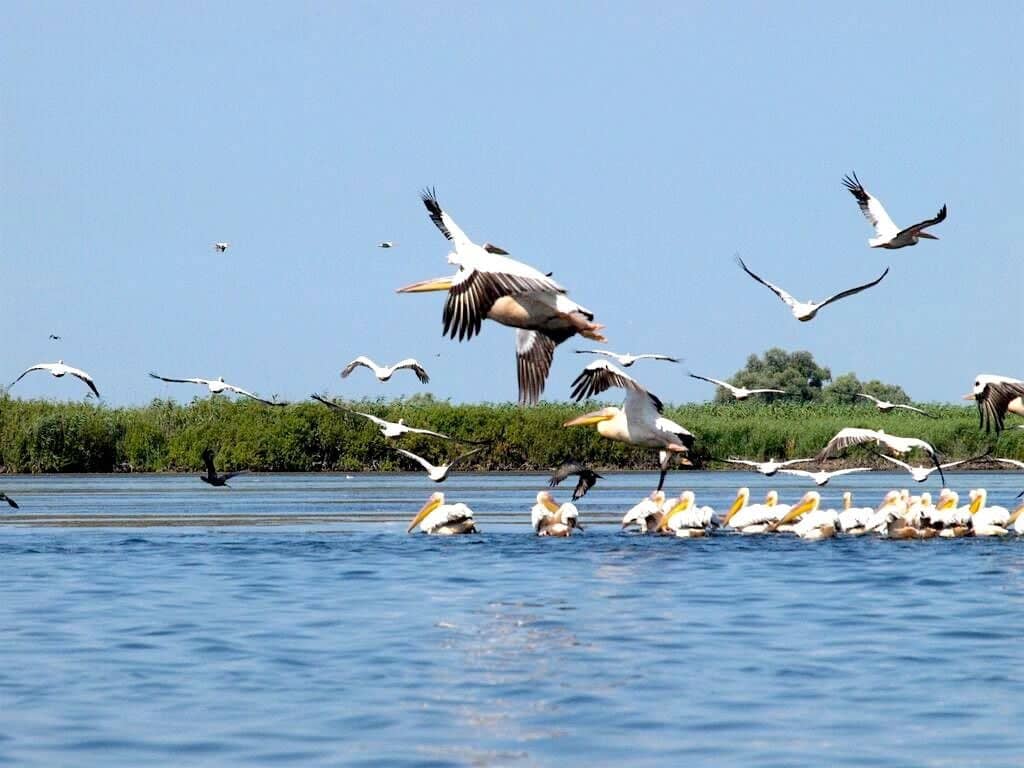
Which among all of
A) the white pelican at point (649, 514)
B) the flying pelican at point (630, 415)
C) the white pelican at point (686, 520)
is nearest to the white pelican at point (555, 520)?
the white pelican at point (649, 514)

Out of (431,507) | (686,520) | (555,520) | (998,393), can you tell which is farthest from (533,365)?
(431,507)

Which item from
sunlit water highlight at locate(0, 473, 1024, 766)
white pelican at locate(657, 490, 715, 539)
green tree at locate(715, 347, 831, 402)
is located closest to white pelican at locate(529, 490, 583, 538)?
sunlit water highlight at locate(0, 473, 1024, 766)

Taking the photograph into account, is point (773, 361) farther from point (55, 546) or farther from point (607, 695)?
point (607, 695)

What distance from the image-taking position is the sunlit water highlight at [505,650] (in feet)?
28.9

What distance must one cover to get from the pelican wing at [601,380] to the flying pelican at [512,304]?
10.6 feet

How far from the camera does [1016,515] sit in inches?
845

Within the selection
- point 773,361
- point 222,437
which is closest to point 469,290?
point 222,437

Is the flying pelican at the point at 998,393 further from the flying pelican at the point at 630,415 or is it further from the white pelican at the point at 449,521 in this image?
the white pelican at the point at 449,521

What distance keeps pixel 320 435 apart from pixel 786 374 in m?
32.1

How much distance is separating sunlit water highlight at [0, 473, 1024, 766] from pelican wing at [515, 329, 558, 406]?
1.53 meters

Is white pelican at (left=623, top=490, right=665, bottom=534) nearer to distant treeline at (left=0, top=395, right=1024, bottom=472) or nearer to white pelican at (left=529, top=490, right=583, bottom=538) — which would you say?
white pelican at (left=529, top=490, right=583, bottom=538)

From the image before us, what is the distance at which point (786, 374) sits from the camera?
71.4 meters

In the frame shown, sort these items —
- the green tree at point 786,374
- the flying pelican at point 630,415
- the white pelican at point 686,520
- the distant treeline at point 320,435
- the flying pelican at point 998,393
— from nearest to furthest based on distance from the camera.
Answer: the flying pelican at point 630,415 → the flying pelican at point 998,393 → the white pelican at point 686,520 → the distant treeline at point 320,435 → the green tree at point 786,374

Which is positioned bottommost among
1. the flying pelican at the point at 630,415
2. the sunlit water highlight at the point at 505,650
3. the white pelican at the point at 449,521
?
the sunlit water highlight at the point at 505,650
